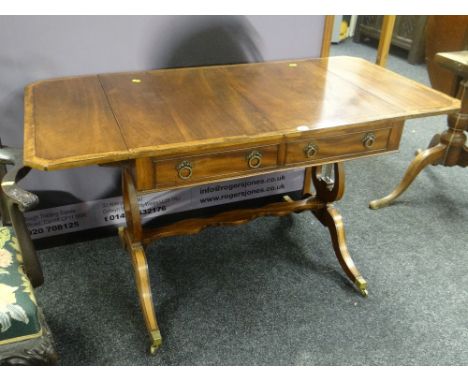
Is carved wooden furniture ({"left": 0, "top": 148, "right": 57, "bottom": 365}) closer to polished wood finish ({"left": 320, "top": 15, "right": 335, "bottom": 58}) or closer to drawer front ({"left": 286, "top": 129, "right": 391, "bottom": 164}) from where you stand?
drawer front ({"left": 286, "top": 129, "right": 391, "bottom": 164})

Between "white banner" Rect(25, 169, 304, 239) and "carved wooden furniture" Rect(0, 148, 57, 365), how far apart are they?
66 centimetres

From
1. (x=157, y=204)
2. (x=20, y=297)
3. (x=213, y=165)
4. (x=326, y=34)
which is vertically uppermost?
(x=326, y=34)

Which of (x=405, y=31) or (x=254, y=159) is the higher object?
(x=254, y=159)

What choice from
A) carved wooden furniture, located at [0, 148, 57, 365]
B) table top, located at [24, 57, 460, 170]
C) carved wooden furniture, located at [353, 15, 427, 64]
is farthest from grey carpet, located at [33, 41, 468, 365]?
carved wooden furniture, located at [353, 15, 427, 64]

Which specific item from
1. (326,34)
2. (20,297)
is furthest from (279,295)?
(326,34)

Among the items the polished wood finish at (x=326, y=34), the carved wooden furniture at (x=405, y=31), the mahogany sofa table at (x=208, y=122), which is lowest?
the carved wooden furniture at (x=405, y=31)

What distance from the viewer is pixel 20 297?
1.16m

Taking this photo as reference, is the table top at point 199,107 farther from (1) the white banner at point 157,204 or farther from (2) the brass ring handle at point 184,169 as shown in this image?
(1) the white banner at point 157,204

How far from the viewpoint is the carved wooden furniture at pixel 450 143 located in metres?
2.15

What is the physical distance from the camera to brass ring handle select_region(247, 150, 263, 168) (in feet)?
4.28

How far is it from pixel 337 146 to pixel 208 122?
1.34 feet

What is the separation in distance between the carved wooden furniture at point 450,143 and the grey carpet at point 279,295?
12 cm

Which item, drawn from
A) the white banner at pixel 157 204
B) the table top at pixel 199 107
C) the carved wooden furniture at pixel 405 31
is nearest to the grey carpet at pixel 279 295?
the white banner at pixel 157 204

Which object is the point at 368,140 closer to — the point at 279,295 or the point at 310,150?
the point at 310,150
